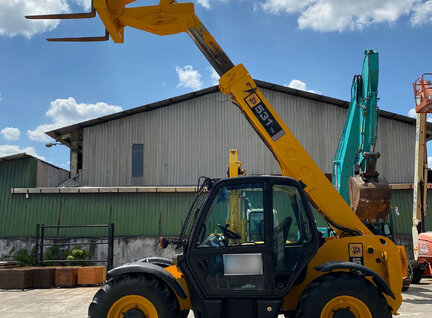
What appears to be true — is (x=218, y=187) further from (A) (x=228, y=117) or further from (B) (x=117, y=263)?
(A) (x=228, y=117)

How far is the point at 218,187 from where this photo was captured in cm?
555

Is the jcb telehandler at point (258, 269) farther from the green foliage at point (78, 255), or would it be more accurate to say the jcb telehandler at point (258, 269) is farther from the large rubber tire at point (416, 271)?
the green foliage at point (78, 255)

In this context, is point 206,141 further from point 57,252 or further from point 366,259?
point 366,259

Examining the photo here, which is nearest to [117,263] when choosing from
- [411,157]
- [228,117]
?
[228,117]

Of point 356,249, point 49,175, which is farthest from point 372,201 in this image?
point 49,175

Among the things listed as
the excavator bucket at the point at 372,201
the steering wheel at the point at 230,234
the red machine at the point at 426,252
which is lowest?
the red machine at the point at 426,252

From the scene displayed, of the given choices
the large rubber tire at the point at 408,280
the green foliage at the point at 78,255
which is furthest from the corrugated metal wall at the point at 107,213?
the large rubber tire at the point at 408,280

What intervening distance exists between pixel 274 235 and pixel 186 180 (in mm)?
17214

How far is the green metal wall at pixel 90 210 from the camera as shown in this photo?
18.4 meters

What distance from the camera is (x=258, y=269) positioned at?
534 centimetres

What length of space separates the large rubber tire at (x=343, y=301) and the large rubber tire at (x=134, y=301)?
1.72 m

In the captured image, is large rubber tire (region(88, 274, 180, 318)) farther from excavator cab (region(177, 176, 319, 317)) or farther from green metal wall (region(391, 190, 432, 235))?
green metal wall (region(391, 190, 432, 235))

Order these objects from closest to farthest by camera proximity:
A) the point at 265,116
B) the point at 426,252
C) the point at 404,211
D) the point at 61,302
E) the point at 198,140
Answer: the point at 265,116
the point at 61,302
the point at 426,252
the point at 404,211
the point at 198,140

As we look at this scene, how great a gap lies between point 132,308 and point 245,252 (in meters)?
1.66
